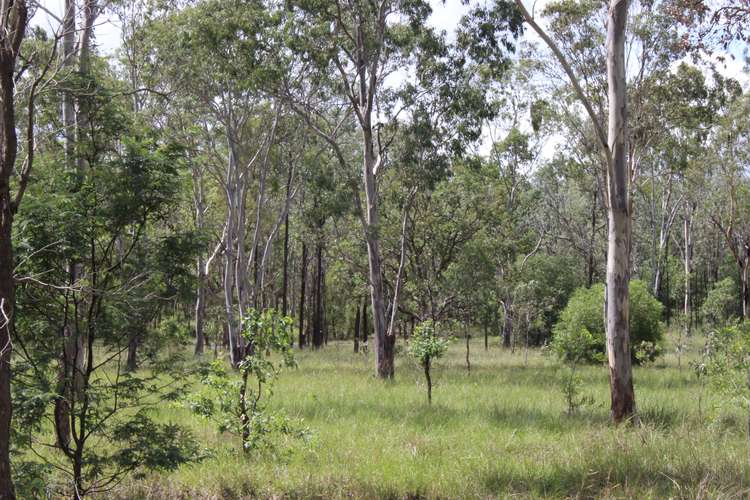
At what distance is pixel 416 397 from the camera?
43.3ft

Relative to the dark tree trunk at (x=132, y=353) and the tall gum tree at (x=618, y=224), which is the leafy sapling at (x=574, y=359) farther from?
the dark tree trunk at (x=132, y=353)

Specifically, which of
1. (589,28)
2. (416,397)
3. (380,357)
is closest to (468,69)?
(589,28)

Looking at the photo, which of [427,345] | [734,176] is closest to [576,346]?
[427,345]

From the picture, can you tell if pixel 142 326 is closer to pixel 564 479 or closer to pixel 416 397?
pixel 564 479

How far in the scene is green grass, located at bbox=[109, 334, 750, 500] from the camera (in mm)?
6848

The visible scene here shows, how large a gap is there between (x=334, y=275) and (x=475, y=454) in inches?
749

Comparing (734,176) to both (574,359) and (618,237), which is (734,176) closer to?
(574,359)

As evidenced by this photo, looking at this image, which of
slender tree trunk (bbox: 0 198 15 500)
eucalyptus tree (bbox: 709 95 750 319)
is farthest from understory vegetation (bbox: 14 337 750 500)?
eucalyptus tree (bbox: 709 95 750 319)

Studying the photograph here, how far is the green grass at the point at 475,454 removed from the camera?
22.5 feet

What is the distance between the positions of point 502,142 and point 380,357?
2156 centimetres

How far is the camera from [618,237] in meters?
10.0

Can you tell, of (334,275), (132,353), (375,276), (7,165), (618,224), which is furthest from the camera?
(334,275)

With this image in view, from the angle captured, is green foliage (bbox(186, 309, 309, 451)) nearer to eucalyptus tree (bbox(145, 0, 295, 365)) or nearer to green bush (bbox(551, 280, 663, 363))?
eucalyptus tree (bbox(145, 0, 295, 365))

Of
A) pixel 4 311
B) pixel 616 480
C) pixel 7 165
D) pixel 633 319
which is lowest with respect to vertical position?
pixel 616 480
